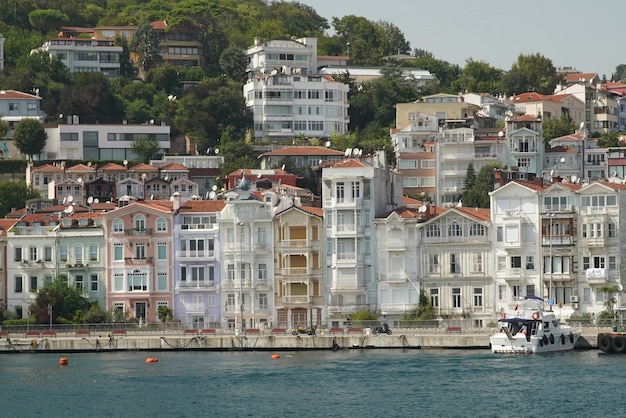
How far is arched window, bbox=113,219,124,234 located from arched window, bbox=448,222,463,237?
1862 cm

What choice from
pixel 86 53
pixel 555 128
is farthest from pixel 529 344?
pixel 86 53

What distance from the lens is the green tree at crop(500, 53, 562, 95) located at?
564ft

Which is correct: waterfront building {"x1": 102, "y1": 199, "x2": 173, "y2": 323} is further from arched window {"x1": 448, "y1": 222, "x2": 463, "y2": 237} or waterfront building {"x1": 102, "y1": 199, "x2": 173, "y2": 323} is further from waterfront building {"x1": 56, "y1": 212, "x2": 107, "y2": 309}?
arched window {"x1": 448, "y1": 222, "x2": 463, "y2": 237}

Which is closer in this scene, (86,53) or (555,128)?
(555,128)

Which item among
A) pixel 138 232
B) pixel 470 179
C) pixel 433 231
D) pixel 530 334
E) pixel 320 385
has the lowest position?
pixel 320 385

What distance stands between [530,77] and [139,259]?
263 ft

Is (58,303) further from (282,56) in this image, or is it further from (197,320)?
(282,56)

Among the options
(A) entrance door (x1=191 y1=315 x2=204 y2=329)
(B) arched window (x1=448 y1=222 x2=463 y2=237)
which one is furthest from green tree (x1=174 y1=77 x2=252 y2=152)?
(B) arched window (x1=448 y1=222 x2=463 y2=237)

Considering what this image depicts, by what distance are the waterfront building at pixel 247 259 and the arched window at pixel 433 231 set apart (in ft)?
A: 28.7

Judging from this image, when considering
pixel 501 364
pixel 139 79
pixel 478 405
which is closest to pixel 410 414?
pixel 478 405

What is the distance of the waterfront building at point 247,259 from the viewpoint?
99.1 meters

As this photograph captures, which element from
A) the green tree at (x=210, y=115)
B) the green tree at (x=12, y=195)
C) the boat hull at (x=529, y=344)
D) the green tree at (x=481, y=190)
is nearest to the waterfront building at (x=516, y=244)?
the boat hull at (x=529, y=344)

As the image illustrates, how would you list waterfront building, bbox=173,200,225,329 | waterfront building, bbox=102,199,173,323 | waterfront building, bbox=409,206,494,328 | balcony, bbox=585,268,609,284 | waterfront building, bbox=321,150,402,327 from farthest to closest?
waterfront building, bbox=102,199,173,323 < waterfront building, bbox=173,200,225,329 < waterfront building, bbox=321,150,402,327 < waterfront building, bbox=409,206,494,328 < balcony, bbox=585,268,609,284

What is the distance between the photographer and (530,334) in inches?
3467
